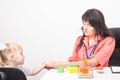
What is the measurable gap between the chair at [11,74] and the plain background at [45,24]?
1.55 metres

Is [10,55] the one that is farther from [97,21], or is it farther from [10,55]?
[97,21]

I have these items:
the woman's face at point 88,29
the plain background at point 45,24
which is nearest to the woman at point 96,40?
the woman's face at point 88,29

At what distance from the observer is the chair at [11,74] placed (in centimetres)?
134

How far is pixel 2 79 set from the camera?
1.34m

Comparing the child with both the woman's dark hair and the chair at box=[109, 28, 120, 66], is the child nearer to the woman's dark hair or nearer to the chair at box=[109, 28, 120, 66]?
the woman's dark hair

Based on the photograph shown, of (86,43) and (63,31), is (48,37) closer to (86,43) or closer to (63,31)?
(63,31)

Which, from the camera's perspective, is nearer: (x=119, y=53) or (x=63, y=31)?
(x=119, y=53)

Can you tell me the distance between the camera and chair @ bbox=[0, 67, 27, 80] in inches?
52.6

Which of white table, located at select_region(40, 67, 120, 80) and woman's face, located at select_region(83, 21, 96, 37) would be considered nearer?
white table, located at select_region(40, 67, 120, 80)

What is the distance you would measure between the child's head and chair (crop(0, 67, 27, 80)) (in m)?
0.42

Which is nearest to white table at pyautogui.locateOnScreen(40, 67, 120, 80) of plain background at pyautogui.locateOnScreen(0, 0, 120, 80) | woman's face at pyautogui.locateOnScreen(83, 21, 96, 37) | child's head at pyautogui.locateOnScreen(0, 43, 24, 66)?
child's head at pyautogui.locateOnScreen(0, 43, 24, 66)

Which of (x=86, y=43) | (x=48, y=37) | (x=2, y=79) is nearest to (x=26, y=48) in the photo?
(x=48, y=37)

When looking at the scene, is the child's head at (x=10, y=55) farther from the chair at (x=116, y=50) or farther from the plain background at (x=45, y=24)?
the plain background at (x=45, y=24)

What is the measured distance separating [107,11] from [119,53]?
0.66m
